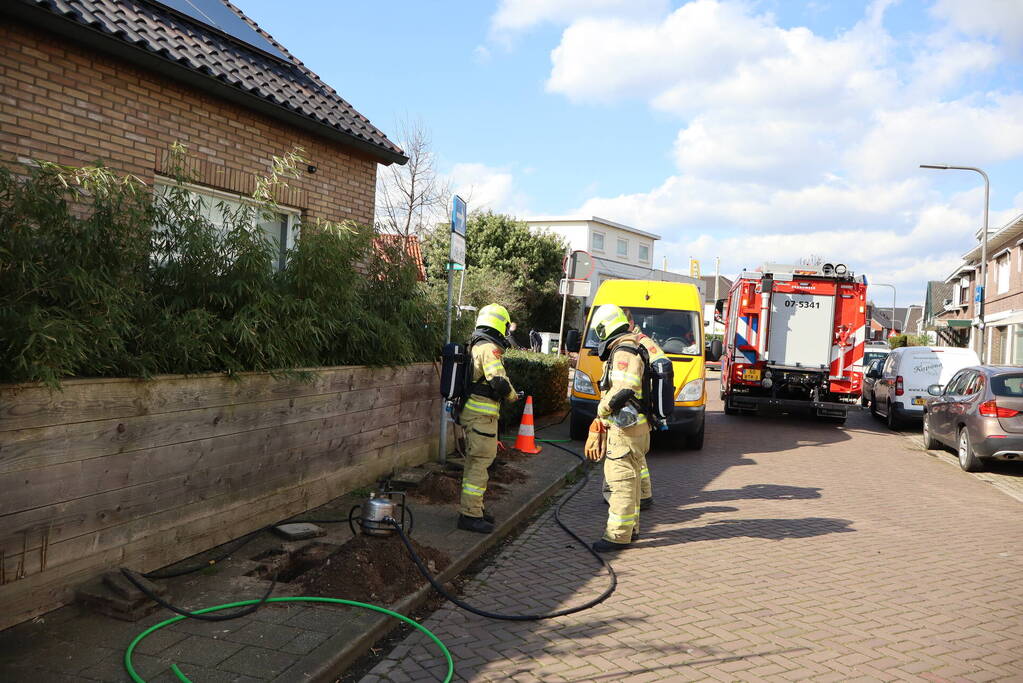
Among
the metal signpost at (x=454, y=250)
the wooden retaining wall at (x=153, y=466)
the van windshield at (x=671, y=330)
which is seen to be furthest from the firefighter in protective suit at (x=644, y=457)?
the van windshield at (x=671, y=330)

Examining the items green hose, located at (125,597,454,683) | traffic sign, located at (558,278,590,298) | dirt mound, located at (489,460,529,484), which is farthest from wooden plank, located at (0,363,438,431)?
traffic sign, located at (558,278,590,298)

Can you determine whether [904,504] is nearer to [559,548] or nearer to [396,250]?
[559,548]

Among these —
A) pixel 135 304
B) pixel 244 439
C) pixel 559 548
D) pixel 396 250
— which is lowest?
pixel 559 548

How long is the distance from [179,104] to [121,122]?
753 millimetres

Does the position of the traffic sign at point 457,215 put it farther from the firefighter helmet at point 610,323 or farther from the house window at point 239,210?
the firefighter helmet at point 610,323

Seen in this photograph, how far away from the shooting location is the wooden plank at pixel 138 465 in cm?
391

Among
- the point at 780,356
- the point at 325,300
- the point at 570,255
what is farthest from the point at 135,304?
the point at 780,356

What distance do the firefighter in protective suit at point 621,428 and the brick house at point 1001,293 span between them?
21.8 metres

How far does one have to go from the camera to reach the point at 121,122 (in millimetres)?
7285

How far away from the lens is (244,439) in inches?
220

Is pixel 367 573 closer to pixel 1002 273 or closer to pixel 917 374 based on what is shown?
pixel 917 374

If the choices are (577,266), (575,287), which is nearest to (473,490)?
(575,287)

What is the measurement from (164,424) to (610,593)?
3.02m

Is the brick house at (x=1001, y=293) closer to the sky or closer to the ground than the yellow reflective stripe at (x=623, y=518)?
closer to the sky
